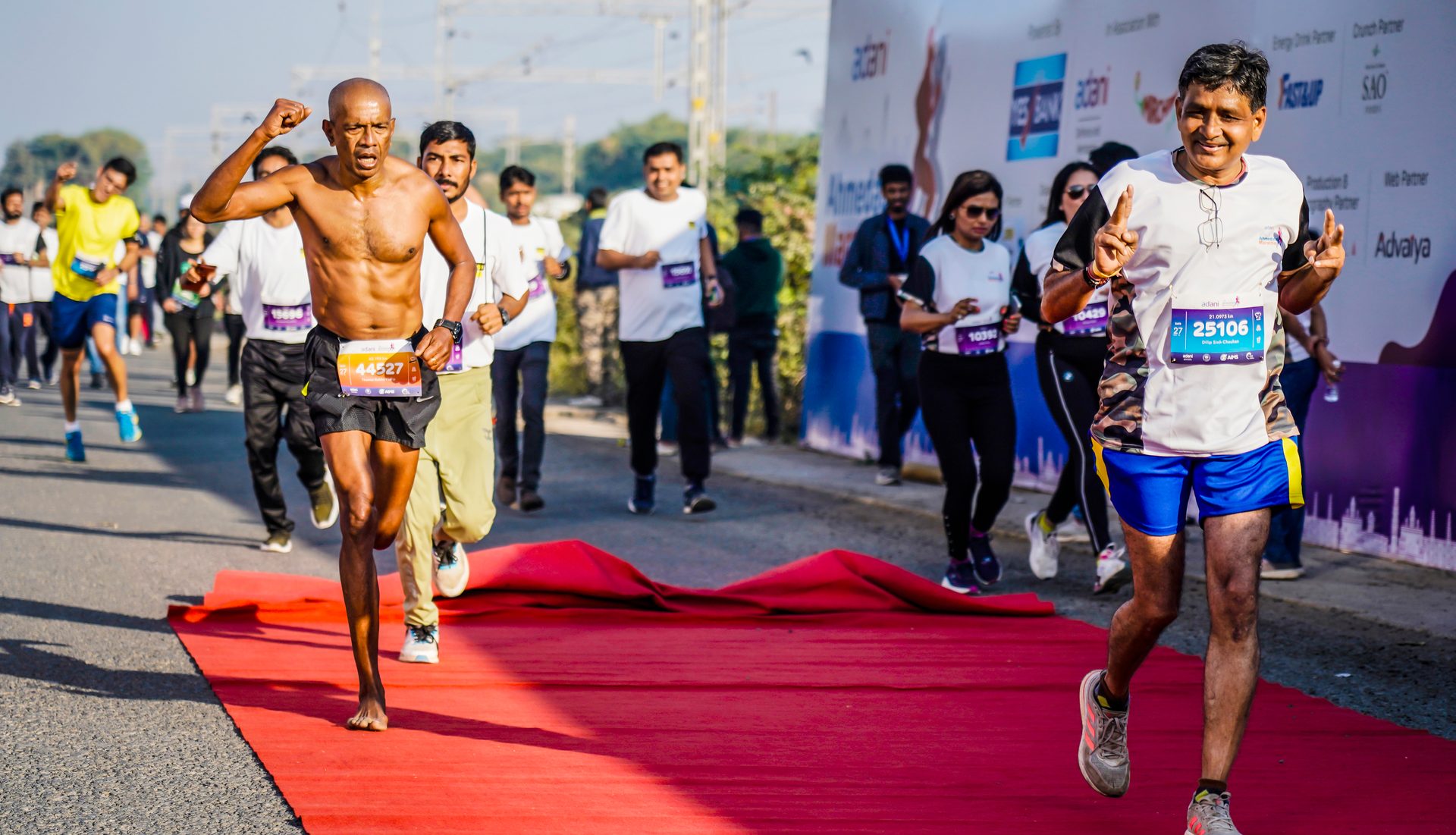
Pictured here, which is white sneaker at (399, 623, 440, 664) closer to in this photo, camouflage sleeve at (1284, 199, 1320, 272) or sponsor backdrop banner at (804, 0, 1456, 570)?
camouflage sleeve at (1284, 199, 1320, 272)

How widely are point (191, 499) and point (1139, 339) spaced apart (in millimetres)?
8611

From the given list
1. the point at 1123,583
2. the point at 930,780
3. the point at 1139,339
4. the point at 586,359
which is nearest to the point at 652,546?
the point at 1123,583

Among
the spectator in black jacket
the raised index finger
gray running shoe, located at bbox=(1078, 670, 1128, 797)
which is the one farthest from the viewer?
the spectator in black jacket

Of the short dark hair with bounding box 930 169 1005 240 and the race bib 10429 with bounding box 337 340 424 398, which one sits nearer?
the race bib 10429 with bounding box 337 340 424 398

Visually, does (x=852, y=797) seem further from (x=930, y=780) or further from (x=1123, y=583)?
(x=1123, y=583)

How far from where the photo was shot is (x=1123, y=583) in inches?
320

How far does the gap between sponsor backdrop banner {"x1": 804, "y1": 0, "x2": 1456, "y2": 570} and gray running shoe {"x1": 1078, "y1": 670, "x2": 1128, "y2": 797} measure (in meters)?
4.73

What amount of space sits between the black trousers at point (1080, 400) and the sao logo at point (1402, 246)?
215 centimetres

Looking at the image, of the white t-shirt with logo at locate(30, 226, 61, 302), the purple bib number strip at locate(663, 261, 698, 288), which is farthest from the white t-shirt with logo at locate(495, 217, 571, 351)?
the white t-shirt with logo at locate(30, 226, 61, 302)

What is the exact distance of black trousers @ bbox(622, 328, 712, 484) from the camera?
1039 centimetres

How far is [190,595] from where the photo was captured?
7.89 meters

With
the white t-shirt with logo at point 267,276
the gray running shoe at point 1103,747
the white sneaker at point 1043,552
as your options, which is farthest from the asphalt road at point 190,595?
the gray running shoe at point 1103,747

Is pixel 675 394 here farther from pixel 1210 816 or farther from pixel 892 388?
pixel 1210 816

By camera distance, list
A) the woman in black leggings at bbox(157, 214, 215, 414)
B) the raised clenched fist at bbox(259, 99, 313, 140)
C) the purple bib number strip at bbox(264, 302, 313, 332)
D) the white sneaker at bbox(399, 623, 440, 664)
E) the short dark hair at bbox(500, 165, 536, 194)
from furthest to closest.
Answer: the woman in black leggings at bbox(157, 214, 215, 414)
the short dark hair at bbox(500, 165, 536, 194)
the purple bib number strip at bbox(264, 302, 313, 332)
the white sneaker at bbox(399, 623, 440, 664)
the raised clenched fist at bbox(259, 99, 313, 140)
